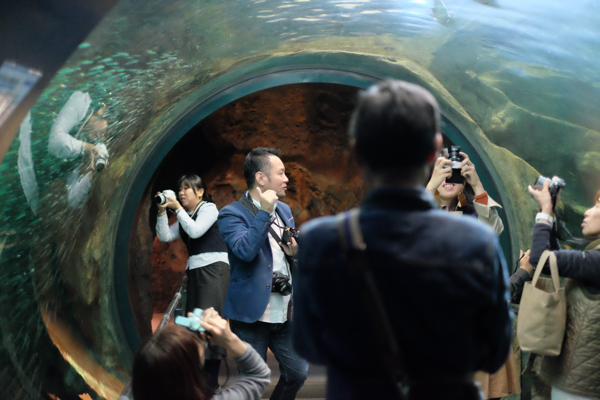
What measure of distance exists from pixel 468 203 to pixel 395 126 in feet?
7.56

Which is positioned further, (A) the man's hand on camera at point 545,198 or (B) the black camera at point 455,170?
(B) the black camera at point 455,170

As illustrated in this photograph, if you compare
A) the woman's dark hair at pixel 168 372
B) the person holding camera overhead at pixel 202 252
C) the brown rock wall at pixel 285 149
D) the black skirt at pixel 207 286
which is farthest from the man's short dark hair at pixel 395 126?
the brown rock wall at pixel 285 149

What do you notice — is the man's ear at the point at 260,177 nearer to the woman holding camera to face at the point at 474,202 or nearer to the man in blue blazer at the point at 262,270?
the man in blue blazer at the point at 262,270

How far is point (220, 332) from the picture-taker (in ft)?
4.63

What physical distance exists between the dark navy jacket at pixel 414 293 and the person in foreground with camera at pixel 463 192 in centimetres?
188

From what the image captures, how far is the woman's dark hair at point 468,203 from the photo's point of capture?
118 inches

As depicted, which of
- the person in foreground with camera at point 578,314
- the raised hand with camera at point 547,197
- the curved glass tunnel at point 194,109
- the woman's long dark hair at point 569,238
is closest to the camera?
the person in foreground with camera at point 578,314

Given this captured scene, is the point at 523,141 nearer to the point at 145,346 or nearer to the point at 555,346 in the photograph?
the point at 555,346

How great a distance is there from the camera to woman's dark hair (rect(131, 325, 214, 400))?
1413 millimetres

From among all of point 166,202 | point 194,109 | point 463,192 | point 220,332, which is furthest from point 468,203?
point 194,109

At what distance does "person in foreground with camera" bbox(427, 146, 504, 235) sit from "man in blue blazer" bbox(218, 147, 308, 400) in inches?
38.8

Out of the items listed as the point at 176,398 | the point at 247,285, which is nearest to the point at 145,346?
the point at 176,398

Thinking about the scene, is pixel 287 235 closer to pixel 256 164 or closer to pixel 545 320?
pixel 256 164

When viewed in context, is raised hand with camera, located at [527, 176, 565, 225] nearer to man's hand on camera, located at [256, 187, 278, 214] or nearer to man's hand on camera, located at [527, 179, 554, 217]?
man's hand on camera, located at [527, 179, 554, 217]
